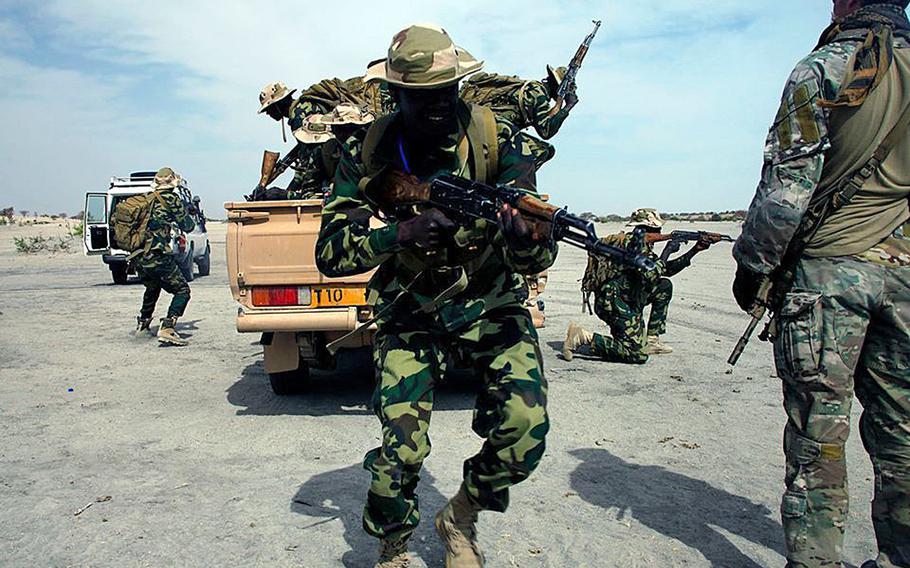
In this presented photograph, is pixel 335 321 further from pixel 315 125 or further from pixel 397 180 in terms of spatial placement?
pixel 397 180

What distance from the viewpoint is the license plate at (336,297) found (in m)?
6.18

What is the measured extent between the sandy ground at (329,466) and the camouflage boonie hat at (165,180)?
2.49 m

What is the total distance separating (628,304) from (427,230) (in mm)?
5838

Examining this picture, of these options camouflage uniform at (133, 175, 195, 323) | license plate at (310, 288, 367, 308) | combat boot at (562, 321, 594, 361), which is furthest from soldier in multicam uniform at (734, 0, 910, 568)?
camouflage uniform at (133, 175, 195, 323)

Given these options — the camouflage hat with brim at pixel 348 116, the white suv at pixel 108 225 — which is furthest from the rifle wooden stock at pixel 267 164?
the white suv at pixel 108 225

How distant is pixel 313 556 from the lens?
11.8ft

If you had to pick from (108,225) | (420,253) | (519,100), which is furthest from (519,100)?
(108,225)

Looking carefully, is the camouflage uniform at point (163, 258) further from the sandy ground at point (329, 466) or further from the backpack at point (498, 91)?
the backpack at point (498, 91)

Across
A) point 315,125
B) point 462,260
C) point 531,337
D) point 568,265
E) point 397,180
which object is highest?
point 315,125

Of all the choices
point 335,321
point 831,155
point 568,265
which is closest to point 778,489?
point 831,155

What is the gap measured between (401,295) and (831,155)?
1.75m

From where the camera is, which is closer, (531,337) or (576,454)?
(531,337)

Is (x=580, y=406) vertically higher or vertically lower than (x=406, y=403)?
lower

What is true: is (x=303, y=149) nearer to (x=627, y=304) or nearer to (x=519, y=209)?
(x=627, y=304)
